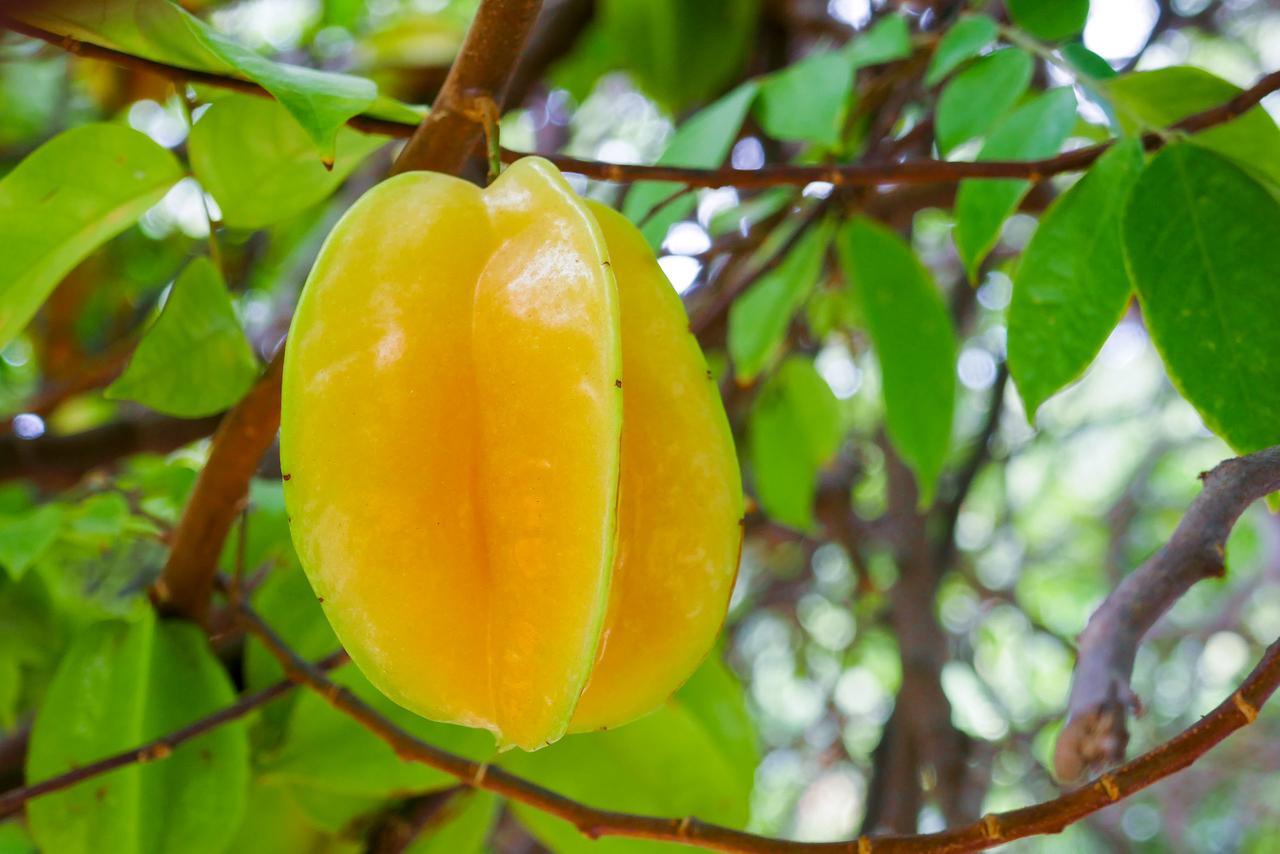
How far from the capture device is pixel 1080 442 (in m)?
3.09

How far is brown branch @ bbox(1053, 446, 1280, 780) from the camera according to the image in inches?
20.7

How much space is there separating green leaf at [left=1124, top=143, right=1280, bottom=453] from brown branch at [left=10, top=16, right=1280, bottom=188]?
2.4 inches

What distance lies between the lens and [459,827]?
0.90 meters

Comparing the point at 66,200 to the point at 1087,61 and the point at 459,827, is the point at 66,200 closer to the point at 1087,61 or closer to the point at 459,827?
the point at 459,827

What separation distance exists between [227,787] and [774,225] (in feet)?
2.50

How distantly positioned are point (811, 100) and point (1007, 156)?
17 cm

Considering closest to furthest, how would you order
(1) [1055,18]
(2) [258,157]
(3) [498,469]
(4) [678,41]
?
(3) [498,469] < (2) [258,157] < (1) [1055,18] < (4) [678,41]

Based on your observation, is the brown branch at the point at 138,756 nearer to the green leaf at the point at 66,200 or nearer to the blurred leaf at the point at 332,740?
the blurred leaf at the point at 332,740

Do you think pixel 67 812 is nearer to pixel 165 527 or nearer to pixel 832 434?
pixel 165 527

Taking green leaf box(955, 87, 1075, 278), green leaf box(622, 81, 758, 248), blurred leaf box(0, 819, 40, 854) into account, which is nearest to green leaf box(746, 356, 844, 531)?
green leaf box(622, 81, 758, 248)

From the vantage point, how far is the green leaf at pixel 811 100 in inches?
34.9

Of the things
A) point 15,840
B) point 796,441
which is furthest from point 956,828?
point 796,441

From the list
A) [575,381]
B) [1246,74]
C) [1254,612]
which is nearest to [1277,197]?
[575,381]

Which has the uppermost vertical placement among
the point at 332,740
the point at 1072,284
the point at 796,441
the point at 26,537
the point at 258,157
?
the point at 258,157
